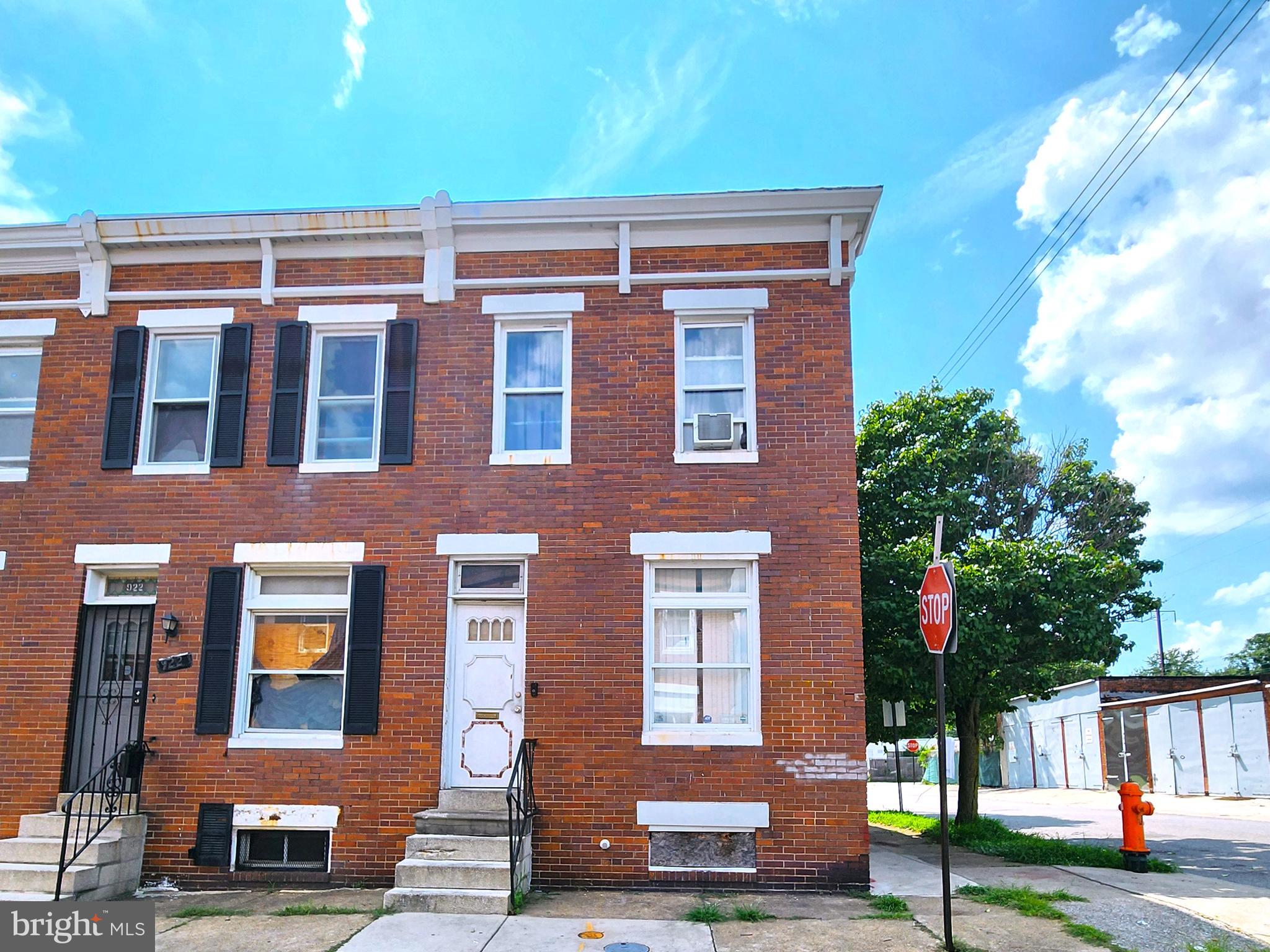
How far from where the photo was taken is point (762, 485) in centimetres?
1059

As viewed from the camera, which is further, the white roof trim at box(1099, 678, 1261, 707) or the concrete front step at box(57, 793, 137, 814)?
the white roof trim at box(1099, 678, 1261, 707)

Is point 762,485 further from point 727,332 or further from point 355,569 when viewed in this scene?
point 355,569

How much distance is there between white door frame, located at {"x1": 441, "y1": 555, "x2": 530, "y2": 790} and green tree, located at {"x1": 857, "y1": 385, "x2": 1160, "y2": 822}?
534cm

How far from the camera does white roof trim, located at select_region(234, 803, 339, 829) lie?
10.1 metres

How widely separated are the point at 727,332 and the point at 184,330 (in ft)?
21.2

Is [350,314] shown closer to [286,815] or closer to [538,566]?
[538,566]

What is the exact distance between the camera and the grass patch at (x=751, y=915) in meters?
8.53

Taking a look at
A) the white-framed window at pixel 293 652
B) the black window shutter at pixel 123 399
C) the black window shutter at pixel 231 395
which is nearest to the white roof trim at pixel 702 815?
the white-framed window at pixel 293 652

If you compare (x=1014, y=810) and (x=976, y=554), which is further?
(x=1014, y=810)

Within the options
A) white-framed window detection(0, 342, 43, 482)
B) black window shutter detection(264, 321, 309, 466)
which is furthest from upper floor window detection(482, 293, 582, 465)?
white-framed window detection(0, 342, 43, 482)

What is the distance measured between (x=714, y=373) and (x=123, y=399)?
22.7 ft

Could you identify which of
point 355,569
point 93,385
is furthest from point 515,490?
point 93,385

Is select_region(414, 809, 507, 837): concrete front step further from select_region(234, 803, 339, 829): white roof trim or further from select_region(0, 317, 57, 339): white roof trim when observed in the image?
select_region(0, 317, 57, 339): white roof trim

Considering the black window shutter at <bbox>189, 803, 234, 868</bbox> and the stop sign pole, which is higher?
the stop sign pole
